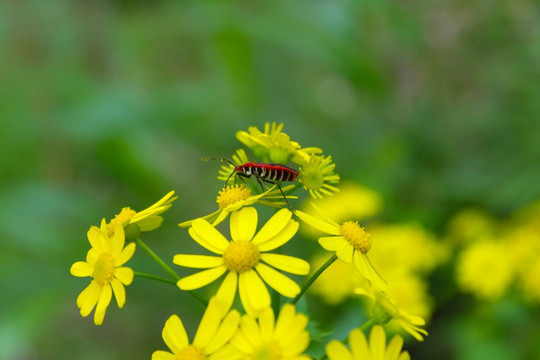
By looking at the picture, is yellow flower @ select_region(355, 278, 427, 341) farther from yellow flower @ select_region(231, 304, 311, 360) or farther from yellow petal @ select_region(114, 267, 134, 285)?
yellow petal @ select_region(114, 267, 134, 285)

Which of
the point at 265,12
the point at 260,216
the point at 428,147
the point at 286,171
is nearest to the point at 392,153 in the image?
the point at 428,147

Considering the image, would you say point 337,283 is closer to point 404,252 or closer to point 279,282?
point 404,252

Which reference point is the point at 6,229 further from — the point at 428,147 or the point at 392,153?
the point at 428,147

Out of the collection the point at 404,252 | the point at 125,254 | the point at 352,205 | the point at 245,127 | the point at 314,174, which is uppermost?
the point at 245,127

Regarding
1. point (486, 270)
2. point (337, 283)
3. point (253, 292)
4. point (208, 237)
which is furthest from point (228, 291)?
point (486, 270)

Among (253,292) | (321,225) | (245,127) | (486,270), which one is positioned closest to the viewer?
(253,292)

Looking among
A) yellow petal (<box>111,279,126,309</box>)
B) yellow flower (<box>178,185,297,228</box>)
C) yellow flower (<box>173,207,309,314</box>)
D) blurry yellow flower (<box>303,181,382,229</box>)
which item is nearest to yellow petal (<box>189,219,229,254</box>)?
yellow flower (<box>173,207,309,314</box>)
